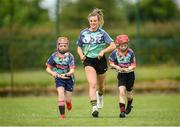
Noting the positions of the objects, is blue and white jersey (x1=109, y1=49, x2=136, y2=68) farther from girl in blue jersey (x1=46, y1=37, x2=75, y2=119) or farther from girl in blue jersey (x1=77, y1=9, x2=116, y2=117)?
girl in blue jersey (x1=46, y1=37, x2=75, y2=119)

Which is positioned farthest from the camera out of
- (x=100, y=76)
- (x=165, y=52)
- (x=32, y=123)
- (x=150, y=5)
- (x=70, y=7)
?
(x=150, y=5)

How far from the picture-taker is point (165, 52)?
105 feet

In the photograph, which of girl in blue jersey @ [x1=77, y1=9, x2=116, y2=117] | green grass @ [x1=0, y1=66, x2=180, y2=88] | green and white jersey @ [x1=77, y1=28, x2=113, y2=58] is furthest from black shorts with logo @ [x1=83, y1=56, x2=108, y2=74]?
green grass @ [x1=0, y1=66, x2=180, y2=88]

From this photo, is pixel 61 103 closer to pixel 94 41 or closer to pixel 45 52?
pixel 94 41

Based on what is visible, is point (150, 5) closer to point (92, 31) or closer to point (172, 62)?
point (172, 62)

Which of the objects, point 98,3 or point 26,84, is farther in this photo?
point 98,3

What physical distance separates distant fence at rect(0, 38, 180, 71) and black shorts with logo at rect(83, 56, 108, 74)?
1357cm

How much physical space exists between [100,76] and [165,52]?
15424 millimetres

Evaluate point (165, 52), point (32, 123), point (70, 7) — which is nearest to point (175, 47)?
point (165, 52)

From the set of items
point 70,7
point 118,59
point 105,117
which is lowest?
point 105,117

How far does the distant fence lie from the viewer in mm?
29844

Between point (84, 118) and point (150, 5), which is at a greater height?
point (150, 5)

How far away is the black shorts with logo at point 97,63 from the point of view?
1627 centimetres

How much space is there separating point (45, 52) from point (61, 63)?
1440 cm
